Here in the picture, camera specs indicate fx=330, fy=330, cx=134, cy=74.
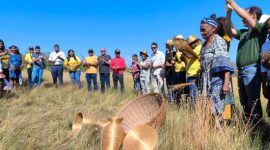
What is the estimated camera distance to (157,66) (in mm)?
9000

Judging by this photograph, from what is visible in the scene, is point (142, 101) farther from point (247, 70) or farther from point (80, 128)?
point (247, 70)

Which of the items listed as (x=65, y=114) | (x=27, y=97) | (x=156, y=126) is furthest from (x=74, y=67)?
(x=156, y=126)

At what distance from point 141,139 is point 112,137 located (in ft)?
1.14

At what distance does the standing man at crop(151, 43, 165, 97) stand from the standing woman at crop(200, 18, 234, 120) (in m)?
4.50

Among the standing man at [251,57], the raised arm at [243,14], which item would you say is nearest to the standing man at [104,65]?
the standing man at [251,57]

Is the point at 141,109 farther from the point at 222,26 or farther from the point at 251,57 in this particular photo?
the point at 251,57

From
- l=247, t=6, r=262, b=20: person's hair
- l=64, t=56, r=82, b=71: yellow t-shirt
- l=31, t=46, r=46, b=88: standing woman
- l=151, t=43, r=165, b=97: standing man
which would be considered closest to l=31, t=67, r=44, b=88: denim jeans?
l=31, t=46, r=46, b=88: standing woman

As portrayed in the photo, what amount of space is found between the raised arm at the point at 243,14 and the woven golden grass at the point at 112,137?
2028mm

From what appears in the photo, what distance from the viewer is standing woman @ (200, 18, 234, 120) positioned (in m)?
4.14

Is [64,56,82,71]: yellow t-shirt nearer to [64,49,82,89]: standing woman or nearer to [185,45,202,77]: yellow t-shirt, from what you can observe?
[64,49,82,89]: standing woman

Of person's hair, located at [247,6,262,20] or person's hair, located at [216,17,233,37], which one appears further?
person's hair, located at [216,17,233,37]

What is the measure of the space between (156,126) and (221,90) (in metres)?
0.98

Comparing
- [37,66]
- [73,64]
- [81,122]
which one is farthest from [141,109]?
[37,66]

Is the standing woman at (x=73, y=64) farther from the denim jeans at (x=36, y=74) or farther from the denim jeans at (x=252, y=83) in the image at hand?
the denim jeans at (x=252, y=83)
